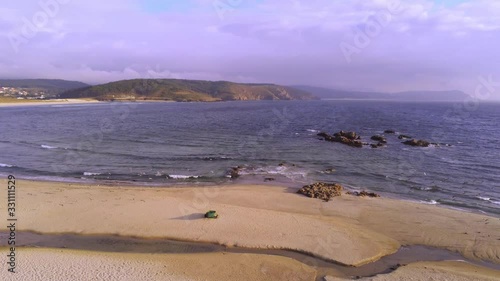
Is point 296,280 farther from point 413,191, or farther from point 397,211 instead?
point 413,191

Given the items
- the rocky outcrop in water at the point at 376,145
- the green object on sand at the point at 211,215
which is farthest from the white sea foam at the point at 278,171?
the rocky outcrop in water at the point at 376,145

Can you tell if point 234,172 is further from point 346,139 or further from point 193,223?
point 346,139

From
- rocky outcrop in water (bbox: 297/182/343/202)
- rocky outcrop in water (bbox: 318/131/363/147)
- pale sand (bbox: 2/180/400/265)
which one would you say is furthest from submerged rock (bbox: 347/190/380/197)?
rocky outcrop in water (bbox: 318/131/363/147)

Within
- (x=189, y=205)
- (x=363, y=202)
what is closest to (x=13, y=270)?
(x=189, y=205)

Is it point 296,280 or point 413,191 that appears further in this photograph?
point 413,191

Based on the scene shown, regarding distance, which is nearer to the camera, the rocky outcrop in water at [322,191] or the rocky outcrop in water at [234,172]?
the rocky outcrop in water at [322,191]

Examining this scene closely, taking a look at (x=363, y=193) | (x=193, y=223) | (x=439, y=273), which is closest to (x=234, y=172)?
(x=363, y=193)

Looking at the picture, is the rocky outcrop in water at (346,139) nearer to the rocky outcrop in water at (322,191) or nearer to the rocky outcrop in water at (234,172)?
the rocky outcrop in water at (234,172)
